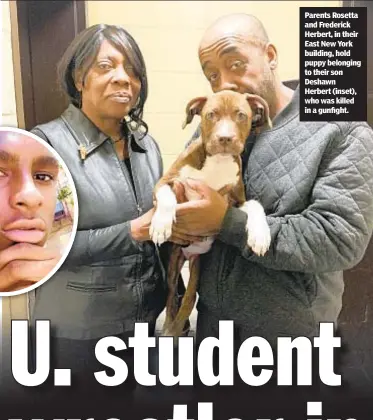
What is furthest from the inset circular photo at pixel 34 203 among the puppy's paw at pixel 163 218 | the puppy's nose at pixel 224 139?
the puppy's nose at pixel 224 139

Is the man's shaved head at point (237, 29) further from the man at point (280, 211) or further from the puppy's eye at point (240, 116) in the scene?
the puppy's eye at point (240, 116)

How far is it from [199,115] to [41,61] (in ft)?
0.80

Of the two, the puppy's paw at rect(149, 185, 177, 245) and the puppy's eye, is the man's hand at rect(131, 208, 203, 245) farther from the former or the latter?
the puppy's eye

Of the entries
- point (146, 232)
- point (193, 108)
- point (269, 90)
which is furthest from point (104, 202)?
point (269, 90)

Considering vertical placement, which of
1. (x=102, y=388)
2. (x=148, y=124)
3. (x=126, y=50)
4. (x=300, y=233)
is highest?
(x=126, y=50)

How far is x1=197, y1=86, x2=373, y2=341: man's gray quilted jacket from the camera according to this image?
0.81 meters

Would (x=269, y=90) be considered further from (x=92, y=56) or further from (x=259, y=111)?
(x=92, y=56)

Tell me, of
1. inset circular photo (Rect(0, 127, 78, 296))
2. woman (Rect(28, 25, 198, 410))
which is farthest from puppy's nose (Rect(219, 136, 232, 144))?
inset circular photo (Rect(0, 127, 78, 296))

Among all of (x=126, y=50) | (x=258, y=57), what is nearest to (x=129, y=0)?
(x=126, y=50)

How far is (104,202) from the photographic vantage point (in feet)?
2.68

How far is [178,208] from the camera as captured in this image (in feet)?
2.64

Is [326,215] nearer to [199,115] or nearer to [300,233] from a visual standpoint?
[300,233]

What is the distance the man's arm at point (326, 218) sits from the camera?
0.80 meters

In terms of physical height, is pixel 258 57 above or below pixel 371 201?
above
